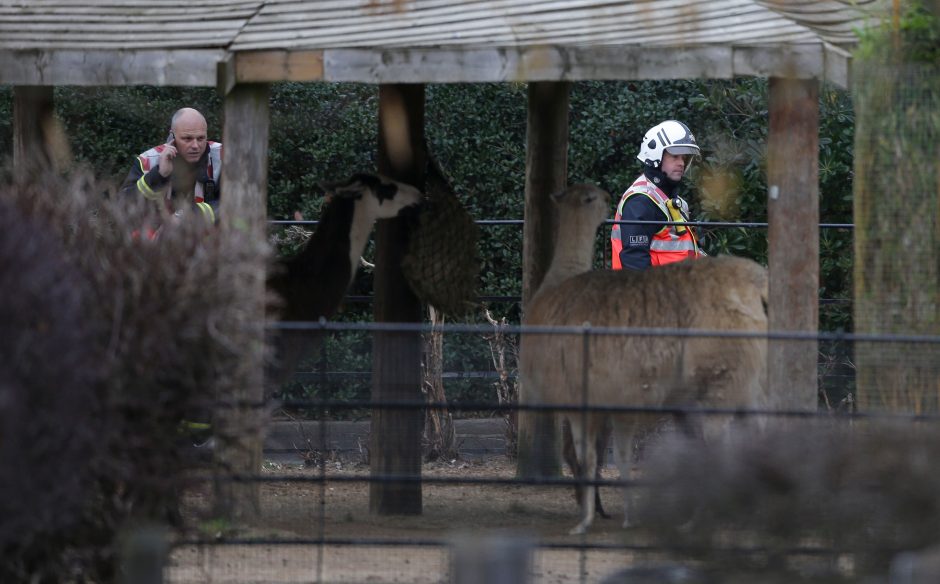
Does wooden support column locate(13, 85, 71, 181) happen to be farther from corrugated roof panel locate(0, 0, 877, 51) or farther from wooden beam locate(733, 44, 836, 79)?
wooden beam locate(733, 44, 836, 79)

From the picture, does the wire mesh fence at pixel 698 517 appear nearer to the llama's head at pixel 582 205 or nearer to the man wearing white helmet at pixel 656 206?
the llama's head at pixel 582 205

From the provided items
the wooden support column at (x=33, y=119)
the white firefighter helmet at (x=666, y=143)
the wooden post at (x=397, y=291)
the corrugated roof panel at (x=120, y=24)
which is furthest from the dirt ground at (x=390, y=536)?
the wooden support column at (x=33, y=119)

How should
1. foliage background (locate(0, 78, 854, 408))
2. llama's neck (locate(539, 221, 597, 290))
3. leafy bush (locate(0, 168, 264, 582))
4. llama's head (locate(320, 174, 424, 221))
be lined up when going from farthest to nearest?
foliage background (locate(0, 78, 854, 408)) → llama's head (locate(320, 174, 424, 221)) → llama's neck (locate(539, 221, 597, 290)) → leafy bush (locate(0, 168, 264, 582))

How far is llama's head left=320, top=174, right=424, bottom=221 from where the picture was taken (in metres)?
9.46

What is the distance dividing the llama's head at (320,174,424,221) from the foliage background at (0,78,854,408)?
173 inches

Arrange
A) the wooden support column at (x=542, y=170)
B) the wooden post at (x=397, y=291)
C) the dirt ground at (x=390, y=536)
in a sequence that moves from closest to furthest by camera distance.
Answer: the dirt ground at (x=390, y=536) < the wooden post at (x=397, y=291) < the wooden support column at (x=542, y=170)

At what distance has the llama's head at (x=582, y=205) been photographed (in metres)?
9.17

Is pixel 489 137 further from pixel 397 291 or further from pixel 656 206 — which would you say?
pixel 397 291

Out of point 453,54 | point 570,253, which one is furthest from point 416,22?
point 570,253

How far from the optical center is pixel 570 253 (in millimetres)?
9180

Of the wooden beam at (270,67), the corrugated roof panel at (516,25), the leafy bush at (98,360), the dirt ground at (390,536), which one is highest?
the corrugated roof panel at (516,25)

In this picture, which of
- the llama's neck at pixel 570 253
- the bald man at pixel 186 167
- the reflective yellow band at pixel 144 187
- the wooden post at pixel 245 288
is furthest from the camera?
the bald man at pixel 186 167

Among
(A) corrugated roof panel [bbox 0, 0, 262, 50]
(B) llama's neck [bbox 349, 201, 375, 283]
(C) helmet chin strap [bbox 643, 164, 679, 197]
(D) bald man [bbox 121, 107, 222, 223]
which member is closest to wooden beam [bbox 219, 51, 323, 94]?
(A) corrugated roof panel [bbox 0, 0, 262, 50]

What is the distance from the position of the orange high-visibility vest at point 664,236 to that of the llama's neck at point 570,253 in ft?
5.94
